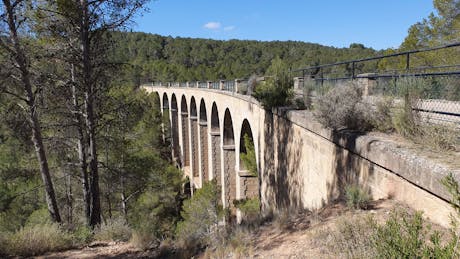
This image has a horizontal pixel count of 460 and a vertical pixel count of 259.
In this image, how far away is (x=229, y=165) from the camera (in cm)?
1917

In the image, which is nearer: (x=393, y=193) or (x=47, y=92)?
(x=393, y=193)

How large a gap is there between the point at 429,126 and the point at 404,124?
0.30 m

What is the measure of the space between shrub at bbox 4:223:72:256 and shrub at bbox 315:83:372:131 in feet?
17.4

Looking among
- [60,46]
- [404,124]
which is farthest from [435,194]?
[60,46]

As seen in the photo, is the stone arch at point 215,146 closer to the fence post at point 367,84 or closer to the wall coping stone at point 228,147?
the wall coping stone at point 228,147

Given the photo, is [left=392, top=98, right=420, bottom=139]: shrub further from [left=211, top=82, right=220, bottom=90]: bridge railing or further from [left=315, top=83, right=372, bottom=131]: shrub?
[left=211, top=82, right=220, bottom=90]: bridge railing

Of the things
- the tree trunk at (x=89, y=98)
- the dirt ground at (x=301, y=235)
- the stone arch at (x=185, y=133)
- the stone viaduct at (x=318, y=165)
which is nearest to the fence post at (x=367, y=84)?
the stone viaduct at (x=318, y=165)

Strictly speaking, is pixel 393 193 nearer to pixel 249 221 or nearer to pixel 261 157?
pixel 249 221

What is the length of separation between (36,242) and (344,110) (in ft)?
18.9

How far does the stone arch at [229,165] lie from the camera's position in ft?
62.7

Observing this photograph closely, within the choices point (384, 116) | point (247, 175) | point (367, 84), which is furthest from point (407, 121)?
point (247, 175)

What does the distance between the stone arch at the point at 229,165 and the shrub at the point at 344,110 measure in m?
13.8

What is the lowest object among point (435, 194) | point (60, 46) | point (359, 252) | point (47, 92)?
point (359, 252)

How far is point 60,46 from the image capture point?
762 centimetres
